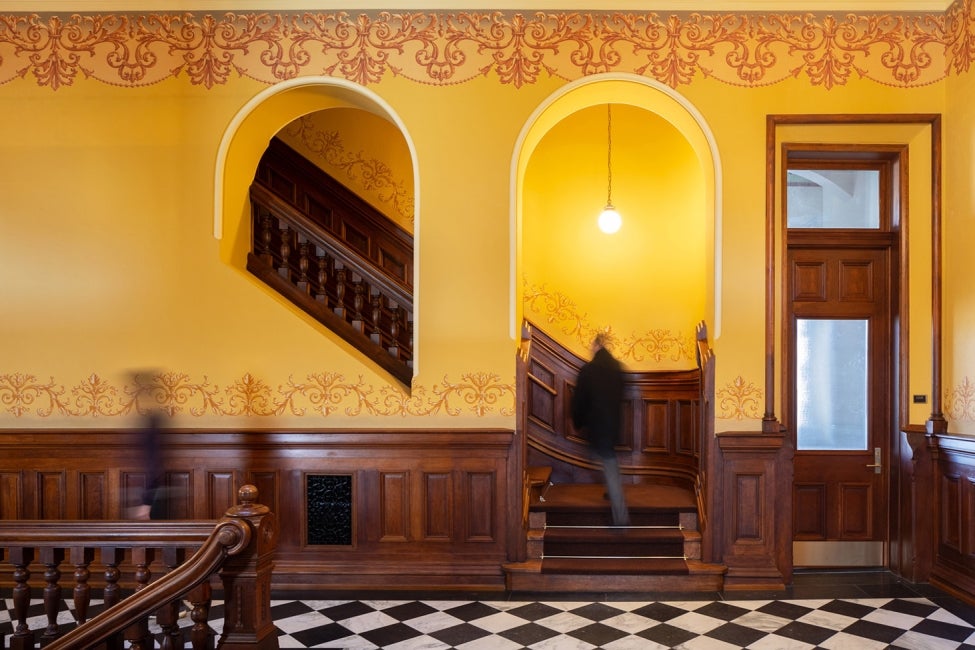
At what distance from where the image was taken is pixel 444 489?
225 inches

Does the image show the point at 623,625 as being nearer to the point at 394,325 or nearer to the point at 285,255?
the point at 394,325

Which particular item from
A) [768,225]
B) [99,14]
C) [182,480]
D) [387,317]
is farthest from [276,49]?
[768,225]

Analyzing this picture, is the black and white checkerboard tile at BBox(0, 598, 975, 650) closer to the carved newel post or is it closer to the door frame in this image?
the door frame

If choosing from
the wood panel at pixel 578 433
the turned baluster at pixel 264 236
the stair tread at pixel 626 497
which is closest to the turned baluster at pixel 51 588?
the turned baluster at pixel 264 236

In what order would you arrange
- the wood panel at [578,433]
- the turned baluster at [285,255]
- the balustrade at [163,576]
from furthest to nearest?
the wood panel at [578,433], the turned baluster at [285,255], the balustrade at [163,576]

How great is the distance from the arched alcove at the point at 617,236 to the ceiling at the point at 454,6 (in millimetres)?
2203

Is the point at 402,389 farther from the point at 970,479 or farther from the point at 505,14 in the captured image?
the point at 970,479

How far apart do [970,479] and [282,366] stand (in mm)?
4880

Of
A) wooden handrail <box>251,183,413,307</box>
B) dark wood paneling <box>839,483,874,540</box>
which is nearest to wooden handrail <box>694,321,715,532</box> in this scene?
dark wood paneling <box>839,483,874,540</box>

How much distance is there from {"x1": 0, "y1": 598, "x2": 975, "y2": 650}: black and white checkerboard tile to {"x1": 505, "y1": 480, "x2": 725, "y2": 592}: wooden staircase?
0.25 meters

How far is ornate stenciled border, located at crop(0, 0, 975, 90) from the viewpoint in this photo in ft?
18.9

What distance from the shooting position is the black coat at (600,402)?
614 centimetres

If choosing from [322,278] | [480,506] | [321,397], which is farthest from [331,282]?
[480,506]

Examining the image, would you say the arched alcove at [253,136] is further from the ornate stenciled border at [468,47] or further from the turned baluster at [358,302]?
the turned baluster at [358,302]
